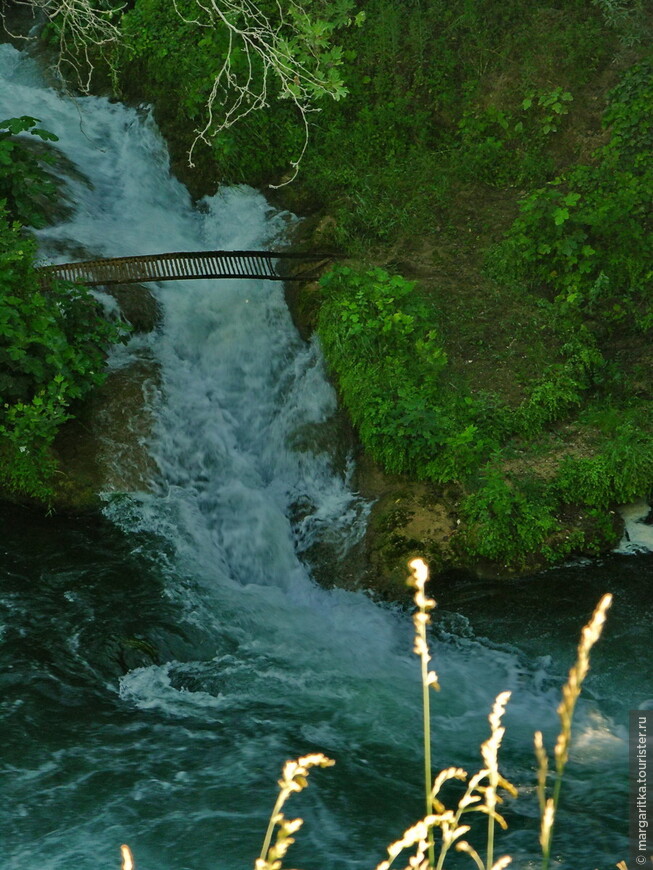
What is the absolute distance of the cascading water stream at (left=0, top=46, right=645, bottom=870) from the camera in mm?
5535

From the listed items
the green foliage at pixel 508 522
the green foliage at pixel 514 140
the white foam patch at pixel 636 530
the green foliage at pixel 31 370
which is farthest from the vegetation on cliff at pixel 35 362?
the green foliage at pixel 514 140

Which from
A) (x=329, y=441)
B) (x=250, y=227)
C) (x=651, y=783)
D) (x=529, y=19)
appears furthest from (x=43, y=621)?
(x=529, y=19)

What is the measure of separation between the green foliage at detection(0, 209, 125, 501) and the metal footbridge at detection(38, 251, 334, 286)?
54 cm

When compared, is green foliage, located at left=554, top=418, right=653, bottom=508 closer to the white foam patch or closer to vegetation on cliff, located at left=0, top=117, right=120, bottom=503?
the white foam patch

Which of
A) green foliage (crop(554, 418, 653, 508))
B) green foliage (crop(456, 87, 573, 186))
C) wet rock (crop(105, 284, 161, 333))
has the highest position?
green foliage (crop(456, 87, 573, 186))

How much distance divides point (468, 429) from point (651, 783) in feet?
12.4

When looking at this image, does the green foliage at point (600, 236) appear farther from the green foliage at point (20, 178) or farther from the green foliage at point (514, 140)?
the green foliage at point (20, 178)

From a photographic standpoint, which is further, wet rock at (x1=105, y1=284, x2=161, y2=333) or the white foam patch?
wet rock at (x1=105, y1=284, x2=161, y2=333)

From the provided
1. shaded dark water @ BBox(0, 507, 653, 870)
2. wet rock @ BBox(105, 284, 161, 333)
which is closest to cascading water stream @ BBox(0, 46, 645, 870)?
shaded dark water @ BBox(0, 507, 653, 870)

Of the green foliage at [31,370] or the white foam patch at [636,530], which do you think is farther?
the green foliage at [31,370]

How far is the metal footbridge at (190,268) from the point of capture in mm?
10031

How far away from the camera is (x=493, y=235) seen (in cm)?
1132

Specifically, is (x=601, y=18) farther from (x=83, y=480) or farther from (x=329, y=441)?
(x=83, y=480)

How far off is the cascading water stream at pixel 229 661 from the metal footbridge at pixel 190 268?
407mm
